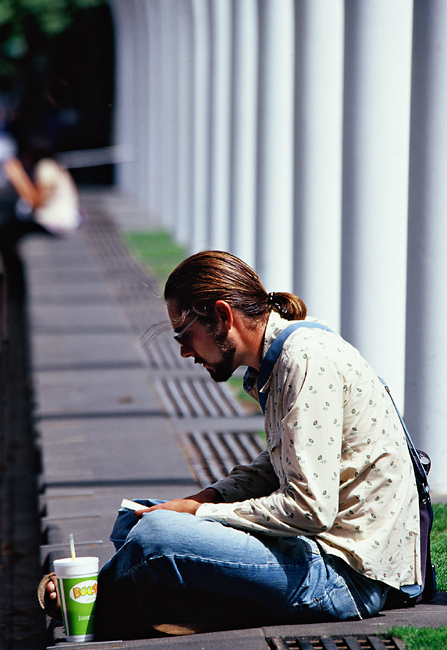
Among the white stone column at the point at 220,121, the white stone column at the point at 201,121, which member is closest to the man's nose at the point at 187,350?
the white stone column at the point at 220,121

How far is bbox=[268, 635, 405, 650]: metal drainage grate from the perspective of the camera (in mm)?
2982

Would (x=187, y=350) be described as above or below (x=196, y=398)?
above

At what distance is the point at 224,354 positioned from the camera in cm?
301

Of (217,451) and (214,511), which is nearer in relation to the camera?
(214,511)

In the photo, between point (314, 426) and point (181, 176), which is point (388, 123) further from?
point (181, 176)

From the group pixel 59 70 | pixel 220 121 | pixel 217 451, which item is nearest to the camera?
pixel 217 451

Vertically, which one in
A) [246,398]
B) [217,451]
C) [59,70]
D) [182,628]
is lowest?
[246,398]

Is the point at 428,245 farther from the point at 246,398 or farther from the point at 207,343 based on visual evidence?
the point at 246,398

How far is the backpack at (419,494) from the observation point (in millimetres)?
2920

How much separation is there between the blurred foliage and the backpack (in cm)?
1939

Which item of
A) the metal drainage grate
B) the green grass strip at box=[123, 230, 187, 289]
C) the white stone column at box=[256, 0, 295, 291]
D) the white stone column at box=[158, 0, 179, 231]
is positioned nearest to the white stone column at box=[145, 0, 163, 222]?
the white stone column at box=[158, 0, 179, 231]

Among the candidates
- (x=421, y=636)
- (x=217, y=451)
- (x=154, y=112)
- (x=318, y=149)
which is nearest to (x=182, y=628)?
(x=421, y=636)

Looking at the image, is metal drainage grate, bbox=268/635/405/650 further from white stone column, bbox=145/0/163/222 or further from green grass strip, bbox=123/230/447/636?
white stone column, bbox=145/0/163/222

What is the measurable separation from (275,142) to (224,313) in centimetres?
544
